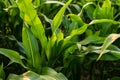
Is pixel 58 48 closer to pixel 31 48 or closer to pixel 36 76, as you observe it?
pixel 31 48

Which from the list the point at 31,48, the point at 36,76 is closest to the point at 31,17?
the point at 31,48

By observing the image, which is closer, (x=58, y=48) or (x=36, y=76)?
(x=36, y=76)

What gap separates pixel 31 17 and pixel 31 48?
0.13 metres

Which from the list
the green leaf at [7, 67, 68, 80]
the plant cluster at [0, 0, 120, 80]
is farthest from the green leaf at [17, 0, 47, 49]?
the green leaf at [7, 67, 68, 80]

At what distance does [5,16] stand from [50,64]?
24.1 inches

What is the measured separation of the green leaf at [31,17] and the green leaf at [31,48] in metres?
0.02

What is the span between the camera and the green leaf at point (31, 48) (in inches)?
44.9

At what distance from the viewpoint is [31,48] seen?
1161 millimetres

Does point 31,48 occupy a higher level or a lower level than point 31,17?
lower

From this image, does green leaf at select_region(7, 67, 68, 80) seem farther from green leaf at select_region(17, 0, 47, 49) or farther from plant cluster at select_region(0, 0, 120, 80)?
green leaf at select_region(17, 0, 47, 49)

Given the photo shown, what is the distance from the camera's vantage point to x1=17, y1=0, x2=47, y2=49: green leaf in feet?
3.71

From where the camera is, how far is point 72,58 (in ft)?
4.02

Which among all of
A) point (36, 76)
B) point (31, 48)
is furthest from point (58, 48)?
point (36, 76)

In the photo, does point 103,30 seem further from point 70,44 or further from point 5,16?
point 5,16
